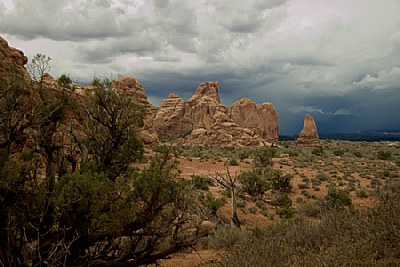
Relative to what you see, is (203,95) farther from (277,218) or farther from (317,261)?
(317,261)

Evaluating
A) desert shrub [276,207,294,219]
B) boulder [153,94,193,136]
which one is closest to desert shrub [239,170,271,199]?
desert shrub [276,207,294,219]

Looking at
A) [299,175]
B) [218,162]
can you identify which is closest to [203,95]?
[218,162]

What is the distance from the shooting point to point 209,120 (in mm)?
78875

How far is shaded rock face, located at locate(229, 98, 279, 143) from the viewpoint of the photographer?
83.9 meters

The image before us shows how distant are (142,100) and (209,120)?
198 feet

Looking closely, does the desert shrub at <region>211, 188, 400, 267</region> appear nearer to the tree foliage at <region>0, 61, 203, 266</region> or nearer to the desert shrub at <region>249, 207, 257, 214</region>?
the tree foliage at <region>0, 61, 203, 266</region>

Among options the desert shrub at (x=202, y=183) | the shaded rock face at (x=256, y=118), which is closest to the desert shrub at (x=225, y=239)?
the desert shrub at (x=202, y=183)

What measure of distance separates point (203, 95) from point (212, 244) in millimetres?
81024

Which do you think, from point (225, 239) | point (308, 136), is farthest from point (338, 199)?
point (308, 136)

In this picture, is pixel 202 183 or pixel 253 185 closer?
pixel 253 185

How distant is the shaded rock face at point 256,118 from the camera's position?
275 feet

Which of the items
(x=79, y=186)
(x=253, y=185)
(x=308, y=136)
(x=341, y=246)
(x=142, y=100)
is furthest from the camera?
(x=308, y=136)

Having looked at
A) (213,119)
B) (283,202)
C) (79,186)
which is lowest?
(283,202)

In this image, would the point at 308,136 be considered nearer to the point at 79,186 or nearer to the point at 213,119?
the point at 213,119
